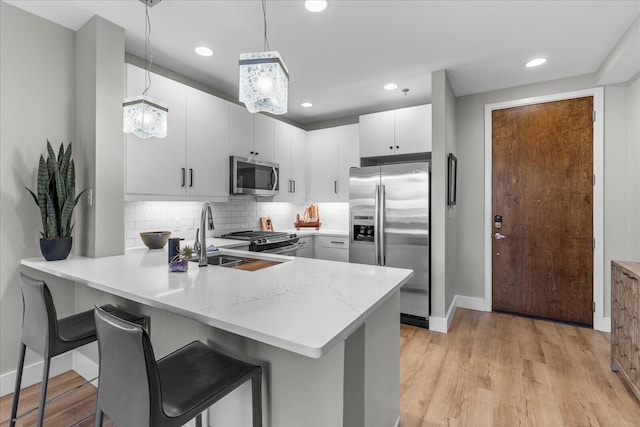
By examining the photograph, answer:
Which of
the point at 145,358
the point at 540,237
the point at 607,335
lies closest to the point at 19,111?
the point at 145,358

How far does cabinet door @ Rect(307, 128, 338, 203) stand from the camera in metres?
4.45

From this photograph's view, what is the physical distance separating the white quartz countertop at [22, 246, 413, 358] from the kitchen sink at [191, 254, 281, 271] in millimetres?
182

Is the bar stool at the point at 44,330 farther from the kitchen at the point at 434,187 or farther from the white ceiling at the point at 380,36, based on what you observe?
the white ceiling at the point at 380,36

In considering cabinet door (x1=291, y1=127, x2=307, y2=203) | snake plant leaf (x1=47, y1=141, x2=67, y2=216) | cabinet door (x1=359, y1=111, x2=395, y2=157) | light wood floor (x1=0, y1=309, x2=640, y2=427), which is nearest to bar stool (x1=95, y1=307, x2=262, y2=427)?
light wood floor (x1=0, y1=309, x2=640, y2=427)

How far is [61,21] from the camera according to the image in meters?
2.28

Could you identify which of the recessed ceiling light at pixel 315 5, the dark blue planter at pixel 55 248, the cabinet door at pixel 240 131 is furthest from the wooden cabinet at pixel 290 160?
the dark blue planter at pixel 55 248

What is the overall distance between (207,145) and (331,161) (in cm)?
186

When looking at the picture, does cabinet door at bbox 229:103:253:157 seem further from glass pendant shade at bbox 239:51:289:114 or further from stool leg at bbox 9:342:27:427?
stool leg at bbox 9:342:27:427

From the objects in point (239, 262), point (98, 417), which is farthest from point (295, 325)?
point (239, 262)

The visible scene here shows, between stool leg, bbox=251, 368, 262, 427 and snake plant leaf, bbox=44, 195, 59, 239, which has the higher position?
snake plant leaf, bbox=44, 195, 59, 239

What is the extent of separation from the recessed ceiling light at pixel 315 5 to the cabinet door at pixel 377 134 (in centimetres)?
186

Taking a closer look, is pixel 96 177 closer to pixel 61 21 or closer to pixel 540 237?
pixel 61 21

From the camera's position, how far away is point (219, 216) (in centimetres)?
375

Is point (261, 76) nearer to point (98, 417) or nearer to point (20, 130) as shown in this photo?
point (98, 417)
